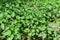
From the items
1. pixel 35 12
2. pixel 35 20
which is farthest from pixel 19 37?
pixel 35 12

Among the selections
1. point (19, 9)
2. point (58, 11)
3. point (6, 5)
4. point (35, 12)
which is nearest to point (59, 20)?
point (58, 11)

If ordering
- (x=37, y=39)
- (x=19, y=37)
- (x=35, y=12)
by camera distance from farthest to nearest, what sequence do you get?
(x=35, y=12)
(x=37, y=39)
(x=19, y=37)

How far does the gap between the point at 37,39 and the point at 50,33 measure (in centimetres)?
30

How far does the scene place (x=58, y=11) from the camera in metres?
3.71

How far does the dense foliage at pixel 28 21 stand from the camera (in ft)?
10.4

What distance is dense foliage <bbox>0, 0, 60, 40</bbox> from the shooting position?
316cm

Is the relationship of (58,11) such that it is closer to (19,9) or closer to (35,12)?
(35,12)

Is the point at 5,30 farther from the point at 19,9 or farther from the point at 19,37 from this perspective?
the point at 19,9

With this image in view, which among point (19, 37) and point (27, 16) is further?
point (27, 16)

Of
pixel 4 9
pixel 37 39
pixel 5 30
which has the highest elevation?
pixel 4 9

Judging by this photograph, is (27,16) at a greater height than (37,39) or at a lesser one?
greater

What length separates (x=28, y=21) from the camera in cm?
332

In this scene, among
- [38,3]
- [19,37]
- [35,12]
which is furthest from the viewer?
[38,3]

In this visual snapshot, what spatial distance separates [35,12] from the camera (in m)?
3.55
